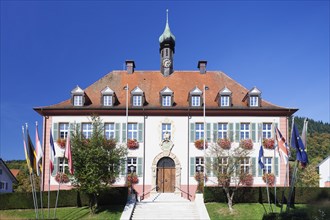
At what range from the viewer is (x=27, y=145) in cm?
2375

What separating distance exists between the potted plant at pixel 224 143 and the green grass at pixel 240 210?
5.36 metres

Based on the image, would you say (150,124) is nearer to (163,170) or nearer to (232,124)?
(163,170)

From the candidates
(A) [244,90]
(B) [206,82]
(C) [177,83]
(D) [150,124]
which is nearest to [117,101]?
(D) [150,124]

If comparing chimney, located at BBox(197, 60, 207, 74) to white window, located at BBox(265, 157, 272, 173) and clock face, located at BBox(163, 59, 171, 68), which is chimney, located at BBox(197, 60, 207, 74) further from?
white window, located at BBox(265, 157, 272, 173)

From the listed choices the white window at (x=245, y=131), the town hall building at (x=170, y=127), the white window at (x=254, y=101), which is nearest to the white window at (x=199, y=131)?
the town hall building at (x=170, y=127)

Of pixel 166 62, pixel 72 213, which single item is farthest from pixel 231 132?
pixel 72 213

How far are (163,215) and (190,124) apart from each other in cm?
926

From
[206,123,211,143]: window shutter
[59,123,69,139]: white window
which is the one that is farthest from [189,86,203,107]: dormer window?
[59,123,69,139]: white window

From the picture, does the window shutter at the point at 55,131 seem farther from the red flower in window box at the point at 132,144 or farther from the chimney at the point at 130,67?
the chimney at the point at 130,67

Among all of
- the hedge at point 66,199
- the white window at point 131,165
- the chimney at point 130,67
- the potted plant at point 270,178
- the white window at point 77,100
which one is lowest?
the hedge at point 66,199

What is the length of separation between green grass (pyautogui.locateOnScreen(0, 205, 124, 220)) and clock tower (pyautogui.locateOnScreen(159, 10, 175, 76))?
14.6 m

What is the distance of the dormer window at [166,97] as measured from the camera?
33.4m

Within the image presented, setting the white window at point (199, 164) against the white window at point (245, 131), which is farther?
the white window at point (245, 131)

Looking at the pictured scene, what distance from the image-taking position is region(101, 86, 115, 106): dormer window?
3341cm
